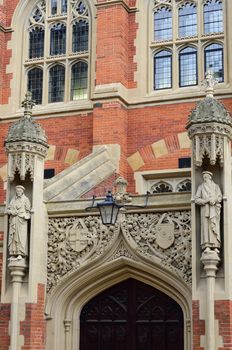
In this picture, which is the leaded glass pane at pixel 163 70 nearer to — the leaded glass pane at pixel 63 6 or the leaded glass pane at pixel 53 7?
the leaded glass pane at pixel 63 6

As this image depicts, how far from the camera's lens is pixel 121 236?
41.1 ft

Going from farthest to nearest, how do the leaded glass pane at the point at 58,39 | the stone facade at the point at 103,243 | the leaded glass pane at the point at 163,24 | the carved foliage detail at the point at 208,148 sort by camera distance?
the leaded glass pane at the point at 58,39 < the leaded glass pane at the point at 163,24 < the carved foliage detail at the point at 208,148 < the stone facade at the point at 103,243

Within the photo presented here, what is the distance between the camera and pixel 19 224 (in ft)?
41.2

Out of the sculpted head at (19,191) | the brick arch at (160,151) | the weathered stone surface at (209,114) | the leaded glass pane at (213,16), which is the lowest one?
the sculpted head at (19,191)

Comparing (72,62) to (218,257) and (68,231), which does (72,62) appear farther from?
(218,257)

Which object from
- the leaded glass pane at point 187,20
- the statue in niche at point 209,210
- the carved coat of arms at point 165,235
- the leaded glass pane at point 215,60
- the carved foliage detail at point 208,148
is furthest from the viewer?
the leaded glass pane at point 187,20

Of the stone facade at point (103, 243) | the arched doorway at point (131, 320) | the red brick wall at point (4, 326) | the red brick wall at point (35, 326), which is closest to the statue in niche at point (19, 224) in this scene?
the stone facade at point (103, 243)

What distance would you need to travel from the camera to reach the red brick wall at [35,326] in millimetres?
12250

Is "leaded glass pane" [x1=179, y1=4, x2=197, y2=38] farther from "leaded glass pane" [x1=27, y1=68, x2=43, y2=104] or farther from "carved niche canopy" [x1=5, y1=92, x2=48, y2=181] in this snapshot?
"carved niche canopy" [x1=5, y1=92, x2=48, y2=181]

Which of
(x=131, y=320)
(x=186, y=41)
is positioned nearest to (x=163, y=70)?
(x=186, y=41)

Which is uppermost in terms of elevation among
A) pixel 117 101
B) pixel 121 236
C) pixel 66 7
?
pixel 66 7

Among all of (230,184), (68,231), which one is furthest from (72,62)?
(230,184)

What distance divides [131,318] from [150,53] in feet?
26.8

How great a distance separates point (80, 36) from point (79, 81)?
1.32 m
